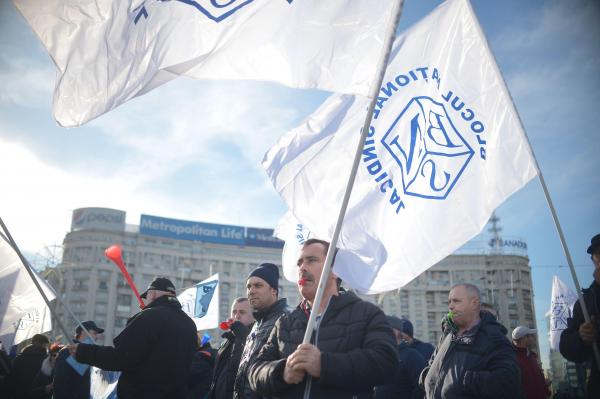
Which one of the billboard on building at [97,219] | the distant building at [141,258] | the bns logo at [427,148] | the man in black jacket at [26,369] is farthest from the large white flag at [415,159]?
the billboard on building at [97,219]

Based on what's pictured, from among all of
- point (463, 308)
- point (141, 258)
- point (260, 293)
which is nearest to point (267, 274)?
point (260, 293)

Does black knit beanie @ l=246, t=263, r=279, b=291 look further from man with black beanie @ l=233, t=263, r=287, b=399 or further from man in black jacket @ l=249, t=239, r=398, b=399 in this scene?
man in black jacket @ l=249, t=239, r=398, b=399

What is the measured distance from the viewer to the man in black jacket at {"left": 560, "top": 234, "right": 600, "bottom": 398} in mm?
3504

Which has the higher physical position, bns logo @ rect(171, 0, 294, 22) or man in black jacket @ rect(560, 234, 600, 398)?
bns logo @ rect(171, 0, 294, 22)

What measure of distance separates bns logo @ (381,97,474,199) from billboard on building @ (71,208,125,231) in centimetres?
7523

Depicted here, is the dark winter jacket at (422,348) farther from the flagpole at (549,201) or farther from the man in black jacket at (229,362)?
the flagpole at (549,201)

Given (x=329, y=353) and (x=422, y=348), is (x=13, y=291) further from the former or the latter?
(x=329, y=353)

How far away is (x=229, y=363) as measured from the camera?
5180mm

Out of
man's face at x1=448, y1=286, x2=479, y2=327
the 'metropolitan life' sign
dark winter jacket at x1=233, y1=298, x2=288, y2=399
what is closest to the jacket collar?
dark winter jacket at x1=233, y1=298, x2=288, y2=399

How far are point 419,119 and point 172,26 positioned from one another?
2093 mm

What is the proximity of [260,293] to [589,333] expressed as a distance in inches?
109

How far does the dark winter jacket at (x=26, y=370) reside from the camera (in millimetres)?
7504

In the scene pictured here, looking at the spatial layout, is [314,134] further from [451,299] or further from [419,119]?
[451,299]

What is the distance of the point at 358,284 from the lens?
377 centimetres
